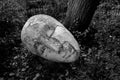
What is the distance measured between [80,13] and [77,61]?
4.24ft

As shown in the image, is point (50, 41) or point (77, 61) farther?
point (77, 61)

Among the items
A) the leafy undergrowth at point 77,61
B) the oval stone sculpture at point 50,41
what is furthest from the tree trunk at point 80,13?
the oval stone sculpture at point 50,41

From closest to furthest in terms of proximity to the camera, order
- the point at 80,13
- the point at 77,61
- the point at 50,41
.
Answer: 1. the point at 50,41
2. the point at 77,61
3. the point at 80,13

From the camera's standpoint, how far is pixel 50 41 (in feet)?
10.5

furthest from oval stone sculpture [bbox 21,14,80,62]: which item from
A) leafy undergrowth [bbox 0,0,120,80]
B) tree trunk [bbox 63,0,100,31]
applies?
tree trunk [bbox 63,0,100,31]

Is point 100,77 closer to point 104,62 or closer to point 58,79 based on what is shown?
point 104,62

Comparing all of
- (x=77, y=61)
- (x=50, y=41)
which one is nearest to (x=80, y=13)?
(x=77, y=61)

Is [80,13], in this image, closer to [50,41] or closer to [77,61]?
[77,61]

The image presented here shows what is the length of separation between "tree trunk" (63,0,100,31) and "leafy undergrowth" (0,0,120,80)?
20 centimetres

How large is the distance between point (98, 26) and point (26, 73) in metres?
2.30

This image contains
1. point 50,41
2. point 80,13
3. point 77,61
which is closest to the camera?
point 50,41

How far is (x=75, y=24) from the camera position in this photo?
169 inches

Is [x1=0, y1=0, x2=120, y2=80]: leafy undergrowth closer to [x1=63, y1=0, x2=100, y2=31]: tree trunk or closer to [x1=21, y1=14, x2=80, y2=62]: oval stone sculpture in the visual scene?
[x1=63, y1=0, x2=100, y2=31]: tree trunk

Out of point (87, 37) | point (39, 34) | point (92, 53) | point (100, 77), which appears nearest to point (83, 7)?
point (87, 37)
